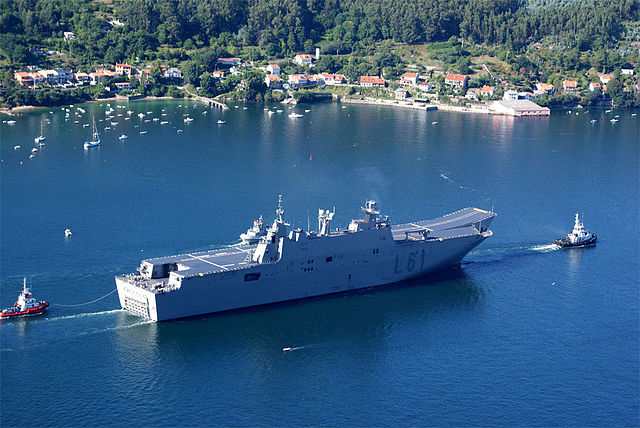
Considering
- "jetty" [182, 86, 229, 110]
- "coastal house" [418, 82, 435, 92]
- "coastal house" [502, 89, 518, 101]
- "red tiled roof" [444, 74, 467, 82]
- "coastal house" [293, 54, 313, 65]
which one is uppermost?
"coastal house" [293, 54, 313, 65]

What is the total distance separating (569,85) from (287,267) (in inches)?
4864

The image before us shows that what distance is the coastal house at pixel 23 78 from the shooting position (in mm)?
150125

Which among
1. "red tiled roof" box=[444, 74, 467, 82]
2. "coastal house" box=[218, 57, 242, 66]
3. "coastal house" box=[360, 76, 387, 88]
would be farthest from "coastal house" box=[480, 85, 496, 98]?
"coastal house" box=[218, 57, 242, 66]

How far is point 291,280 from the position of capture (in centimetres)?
6341

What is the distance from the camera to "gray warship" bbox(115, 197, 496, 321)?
59469 millimetres

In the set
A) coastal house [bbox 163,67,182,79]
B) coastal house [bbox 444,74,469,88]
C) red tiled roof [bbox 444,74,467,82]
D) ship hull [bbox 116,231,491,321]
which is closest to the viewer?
ship hull [bbox 116,231,491,321]

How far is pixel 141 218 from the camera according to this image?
80.8m

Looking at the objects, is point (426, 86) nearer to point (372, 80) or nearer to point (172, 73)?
point (372, 80)

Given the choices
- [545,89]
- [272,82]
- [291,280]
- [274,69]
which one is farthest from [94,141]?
[545,89]

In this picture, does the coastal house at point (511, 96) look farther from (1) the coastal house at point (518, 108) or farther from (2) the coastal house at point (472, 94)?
→ (2) the coastal house at point (472, 94)

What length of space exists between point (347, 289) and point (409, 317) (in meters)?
6.63

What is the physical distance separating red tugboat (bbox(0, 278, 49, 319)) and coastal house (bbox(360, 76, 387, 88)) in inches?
4787

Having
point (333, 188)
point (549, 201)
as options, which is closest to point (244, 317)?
point (333, 188)

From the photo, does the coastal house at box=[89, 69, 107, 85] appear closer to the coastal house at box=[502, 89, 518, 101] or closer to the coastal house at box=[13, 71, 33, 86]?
the coastal house at box=[13, 71, 33, 86]
